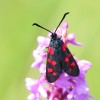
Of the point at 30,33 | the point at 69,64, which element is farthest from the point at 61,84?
the point at 30,33

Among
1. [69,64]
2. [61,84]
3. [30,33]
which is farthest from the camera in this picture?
[30,33]

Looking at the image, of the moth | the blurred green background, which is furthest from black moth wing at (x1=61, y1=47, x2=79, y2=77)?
the blurred green background

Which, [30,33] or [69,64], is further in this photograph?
[30,33]

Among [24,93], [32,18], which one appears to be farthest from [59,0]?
[24,93]

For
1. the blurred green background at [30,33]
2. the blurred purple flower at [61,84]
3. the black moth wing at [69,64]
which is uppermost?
the black moth wing at [69,64]

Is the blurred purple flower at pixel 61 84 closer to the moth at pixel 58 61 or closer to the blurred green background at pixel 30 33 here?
the moth at pixel 58 61

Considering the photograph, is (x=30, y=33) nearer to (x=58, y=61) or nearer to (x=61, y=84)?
(x=58, y=61)

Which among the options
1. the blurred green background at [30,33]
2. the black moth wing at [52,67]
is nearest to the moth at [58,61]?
the black moth wing at [52,67]
